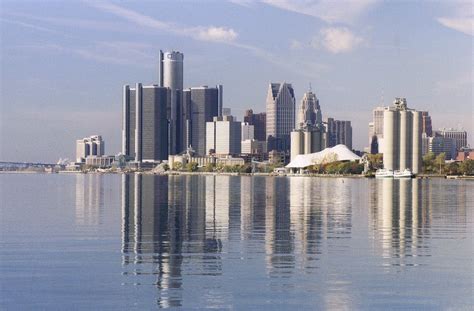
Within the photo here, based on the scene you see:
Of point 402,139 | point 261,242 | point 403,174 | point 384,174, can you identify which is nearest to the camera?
point 261,242

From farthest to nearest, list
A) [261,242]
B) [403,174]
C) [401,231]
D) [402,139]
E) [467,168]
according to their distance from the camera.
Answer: [402,139]
[467,168]
[403,174]
[401,231]
[261,242]

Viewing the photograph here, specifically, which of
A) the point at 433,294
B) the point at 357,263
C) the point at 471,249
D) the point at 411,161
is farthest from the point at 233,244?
the point at 411,161

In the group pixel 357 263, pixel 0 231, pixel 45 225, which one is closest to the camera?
pixel 357 263

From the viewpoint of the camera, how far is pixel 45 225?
1166 inches

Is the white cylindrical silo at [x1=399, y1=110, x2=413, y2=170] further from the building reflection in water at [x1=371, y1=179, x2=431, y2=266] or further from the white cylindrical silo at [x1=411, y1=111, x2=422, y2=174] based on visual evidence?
the building reflection in water at [x1=371, y1=179, x2=431, y2=266]

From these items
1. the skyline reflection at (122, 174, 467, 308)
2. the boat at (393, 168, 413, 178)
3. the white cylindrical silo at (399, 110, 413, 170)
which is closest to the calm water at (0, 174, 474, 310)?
the skyline reflection at (122, 174, 467, 308)

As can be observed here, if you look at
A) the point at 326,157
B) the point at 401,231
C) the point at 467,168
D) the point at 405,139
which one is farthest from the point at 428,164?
the point at 401,231

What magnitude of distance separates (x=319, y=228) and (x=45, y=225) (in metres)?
9.42

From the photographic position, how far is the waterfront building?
163 metres

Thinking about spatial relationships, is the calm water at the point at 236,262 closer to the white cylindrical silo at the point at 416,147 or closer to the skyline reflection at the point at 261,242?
the skyline reflection at the point at 261,242

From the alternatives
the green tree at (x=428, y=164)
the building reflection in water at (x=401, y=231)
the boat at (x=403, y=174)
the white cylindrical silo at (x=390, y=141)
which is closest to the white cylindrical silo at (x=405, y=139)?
the white cylindrical silo at (x=390, y=141)

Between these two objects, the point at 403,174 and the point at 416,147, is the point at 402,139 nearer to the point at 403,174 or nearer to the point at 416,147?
the point at 416,147

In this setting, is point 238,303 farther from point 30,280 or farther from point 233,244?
point 233,244

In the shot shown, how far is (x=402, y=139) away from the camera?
543 ft
